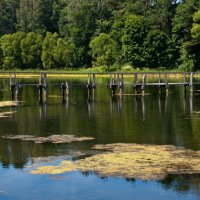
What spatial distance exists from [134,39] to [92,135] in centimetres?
7657

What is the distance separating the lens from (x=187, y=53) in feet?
311

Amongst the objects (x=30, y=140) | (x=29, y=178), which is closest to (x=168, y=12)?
(x=30, y=140)

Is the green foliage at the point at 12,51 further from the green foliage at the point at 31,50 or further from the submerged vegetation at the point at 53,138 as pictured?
the submerged vegetation at the point at 53,138

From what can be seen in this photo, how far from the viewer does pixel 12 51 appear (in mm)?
120312

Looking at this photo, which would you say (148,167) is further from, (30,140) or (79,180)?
(30,140)

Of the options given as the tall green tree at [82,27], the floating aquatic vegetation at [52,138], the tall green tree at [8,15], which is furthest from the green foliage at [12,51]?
the floating aquatic vegetation at [52,138]

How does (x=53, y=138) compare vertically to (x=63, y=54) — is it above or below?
below

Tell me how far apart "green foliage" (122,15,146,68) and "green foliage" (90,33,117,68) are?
3.19m

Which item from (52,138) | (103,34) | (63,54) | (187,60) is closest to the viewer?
(52,138)

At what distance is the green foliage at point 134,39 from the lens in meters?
101

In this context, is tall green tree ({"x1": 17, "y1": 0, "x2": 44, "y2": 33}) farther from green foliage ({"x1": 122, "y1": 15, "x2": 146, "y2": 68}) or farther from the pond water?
the pond water

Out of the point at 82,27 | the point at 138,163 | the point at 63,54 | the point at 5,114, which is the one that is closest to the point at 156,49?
the point at 63,54

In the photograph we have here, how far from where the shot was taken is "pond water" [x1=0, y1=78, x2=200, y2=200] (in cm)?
1717

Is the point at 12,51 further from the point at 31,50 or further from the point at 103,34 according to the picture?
the point at 103,34
